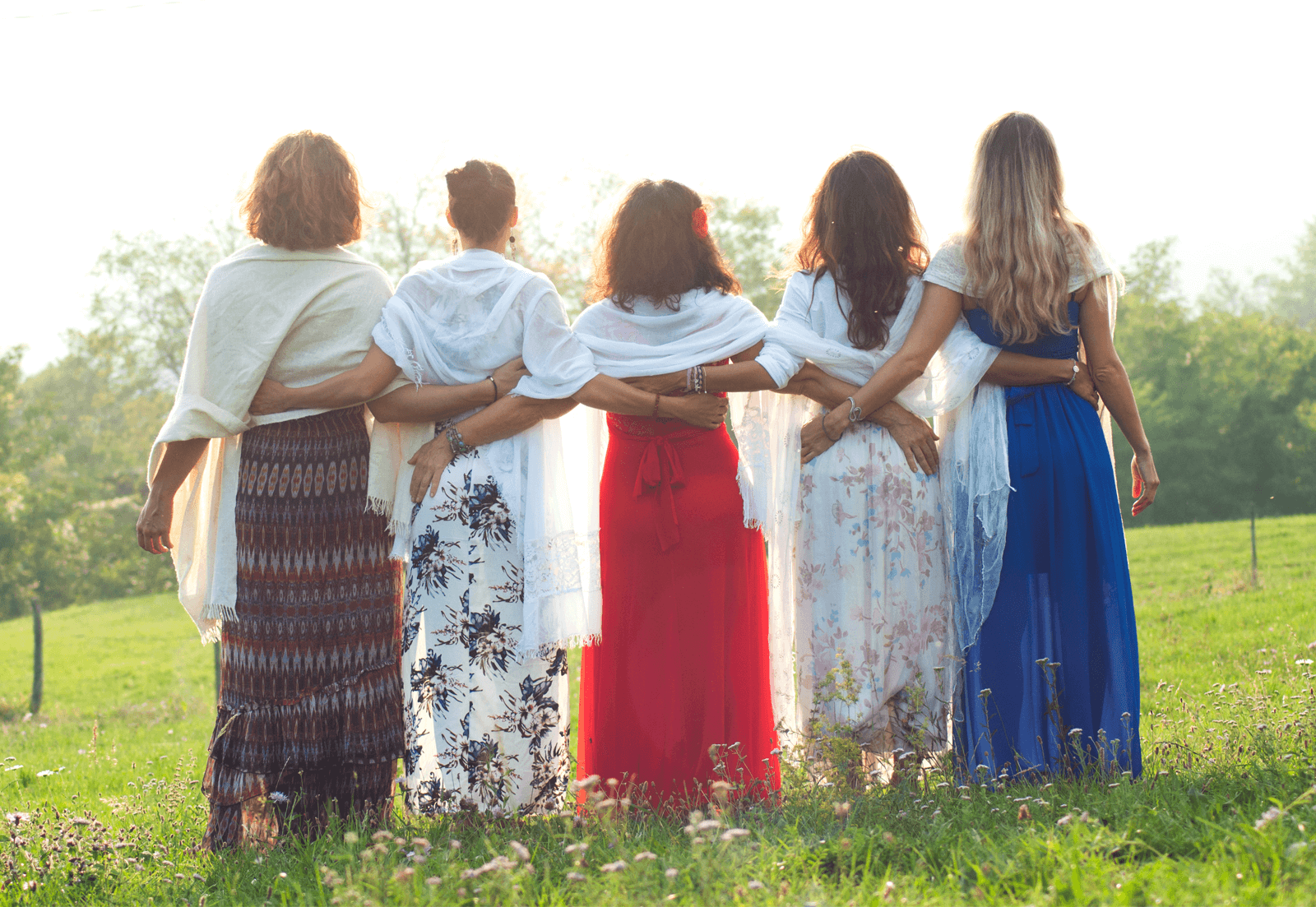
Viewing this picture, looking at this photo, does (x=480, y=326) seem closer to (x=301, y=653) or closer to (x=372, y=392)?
(x=372, y=392)

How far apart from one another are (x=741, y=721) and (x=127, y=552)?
29231 millimetres

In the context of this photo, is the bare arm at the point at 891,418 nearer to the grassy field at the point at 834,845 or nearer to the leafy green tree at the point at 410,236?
the grassy field at the point at 834,845

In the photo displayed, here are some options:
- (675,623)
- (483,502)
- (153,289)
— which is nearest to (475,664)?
(483,502)

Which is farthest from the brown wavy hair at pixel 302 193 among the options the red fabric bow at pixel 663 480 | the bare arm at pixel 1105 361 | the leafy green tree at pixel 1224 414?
the leafy green tree at pixel 1224 414

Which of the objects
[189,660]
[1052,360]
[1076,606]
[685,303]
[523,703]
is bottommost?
[189,660]

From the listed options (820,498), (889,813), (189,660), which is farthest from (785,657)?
(189,660)

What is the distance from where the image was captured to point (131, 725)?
8.02 metres

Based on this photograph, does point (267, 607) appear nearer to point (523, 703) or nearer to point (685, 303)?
point (523, 703)

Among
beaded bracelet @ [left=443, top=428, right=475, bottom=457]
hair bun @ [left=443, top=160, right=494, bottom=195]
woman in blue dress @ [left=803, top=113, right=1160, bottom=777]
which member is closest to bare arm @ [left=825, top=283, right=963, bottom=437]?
woman in blue dress @ [left=803, top=113, right=1160, bottom=777]

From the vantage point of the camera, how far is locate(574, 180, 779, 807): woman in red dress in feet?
11.0

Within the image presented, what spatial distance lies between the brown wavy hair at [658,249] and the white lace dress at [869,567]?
13.1 inches

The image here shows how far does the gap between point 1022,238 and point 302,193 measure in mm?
2332

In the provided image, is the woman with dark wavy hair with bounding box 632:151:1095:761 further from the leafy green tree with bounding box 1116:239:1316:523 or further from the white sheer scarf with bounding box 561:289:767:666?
the leafy green tree with bounding box 1116:239:1316:523

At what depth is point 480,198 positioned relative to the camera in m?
3.29
